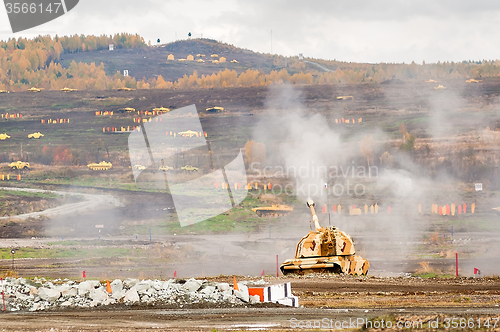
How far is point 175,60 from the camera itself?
180 meters

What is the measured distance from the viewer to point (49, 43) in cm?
18500

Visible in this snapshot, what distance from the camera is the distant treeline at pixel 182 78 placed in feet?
466

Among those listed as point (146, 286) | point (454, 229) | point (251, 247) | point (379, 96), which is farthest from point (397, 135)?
point (146, 286)

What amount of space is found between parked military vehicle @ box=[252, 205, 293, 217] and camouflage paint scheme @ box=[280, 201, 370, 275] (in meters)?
34.8

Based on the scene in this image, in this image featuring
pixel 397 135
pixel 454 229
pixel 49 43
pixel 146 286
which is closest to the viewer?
pixel 146 286

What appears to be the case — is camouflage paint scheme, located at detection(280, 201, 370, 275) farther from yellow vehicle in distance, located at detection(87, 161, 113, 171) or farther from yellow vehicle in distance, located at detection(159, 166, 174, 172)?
yellow vehicle in distance, located at detection(87, 161, 113, 171)

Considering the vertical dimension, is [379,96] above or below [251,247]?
above

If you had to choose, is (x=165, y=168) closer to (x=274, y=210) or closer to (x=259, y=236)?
(x=274, y=210)

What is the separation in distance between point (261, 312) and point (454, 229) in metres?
44.7

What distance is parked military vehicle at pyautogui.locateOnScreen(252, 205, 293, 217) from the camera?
6519cm

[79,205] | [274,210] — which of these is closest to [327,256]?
[274,210]

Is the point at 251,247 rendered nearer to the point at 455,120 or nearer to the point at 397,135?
the point at 397,135

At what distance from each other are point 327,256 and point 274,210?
36.8 metres

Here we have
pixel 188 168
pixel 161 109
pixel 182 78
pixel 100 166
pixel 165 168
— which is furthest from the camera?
pixel 182 78
